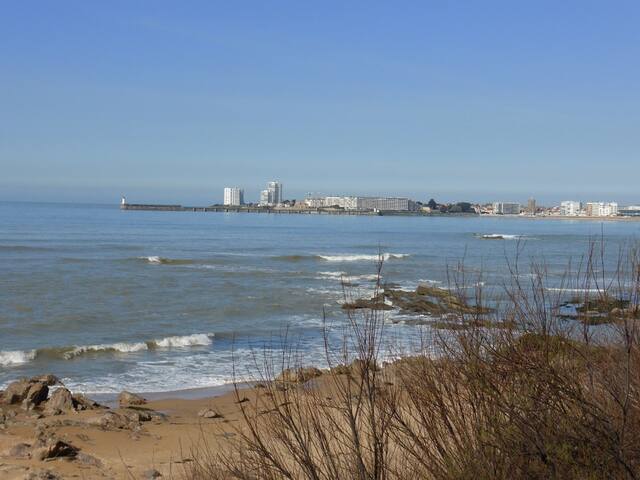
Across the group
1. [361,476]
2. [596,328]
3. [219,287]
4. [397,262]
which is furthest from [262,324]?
[397,262]

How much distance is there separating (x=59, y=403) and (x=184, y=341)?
7.63 meters

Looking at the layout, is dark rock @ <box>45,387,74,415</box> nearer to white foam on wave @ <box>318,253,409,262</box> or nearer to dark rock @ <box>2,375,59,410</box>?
dark rock @ <box>2,375,59,410</box>

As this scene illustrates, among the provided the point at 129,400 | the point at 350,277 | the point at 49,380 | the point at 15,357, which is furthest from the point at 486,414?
the point at 350,277

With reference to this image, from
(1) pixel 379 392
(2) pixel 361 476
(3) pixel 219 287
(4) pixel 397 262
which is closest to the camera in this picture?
(2) pixel 361 476

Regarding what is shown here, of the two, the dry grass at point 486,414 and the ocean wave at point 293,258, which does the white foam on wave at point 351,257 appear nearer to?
the ocean wave at point 293,258

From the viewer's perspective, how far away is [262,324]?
940 inches

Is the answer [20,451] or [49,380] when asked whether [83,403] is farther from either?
[20,451]

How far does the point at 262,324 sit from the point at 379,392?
64.3 ft

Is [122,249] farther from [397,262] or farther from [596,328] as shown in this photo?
[596,328]

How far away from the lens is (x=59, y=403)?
1235 cm

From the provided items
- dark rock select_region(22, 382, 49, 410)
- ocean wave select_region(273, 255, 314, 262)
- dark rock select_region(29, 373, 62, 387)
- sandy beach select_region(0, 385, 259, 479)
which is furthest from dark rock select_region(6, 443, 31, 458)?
ocean wave select_region(273, 255, 314, 262)

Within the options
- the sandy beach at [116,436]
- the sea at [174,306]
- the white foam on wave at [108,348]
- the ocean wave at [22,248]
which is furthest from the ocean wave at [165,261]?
the sandy beach at [116,436]

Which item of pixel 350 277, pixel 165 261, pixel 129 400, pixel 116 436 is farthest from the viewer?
pixel 165 261

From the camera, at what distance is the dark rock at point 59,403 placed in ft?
40.0
